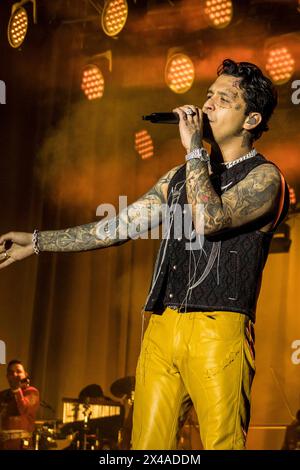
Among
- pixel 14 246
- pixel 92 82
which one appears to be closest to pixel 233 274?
pixel 14 246

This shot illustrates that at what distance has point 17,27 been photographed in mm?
6723

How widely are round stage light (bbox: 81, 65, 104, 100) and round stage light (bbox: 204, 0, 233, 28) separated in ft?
4.84

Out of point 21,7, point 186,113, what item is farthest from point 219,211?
point 21,7

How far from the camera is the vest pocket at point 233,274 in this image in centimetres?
213

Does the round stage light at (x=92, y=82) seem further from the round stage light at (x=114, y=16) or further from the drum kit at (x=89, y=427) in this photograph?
the drum kit at (x=89, y=427)

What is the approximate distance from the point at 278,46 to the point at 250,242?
4738 millimetres

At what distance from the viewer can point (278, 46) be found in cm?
651

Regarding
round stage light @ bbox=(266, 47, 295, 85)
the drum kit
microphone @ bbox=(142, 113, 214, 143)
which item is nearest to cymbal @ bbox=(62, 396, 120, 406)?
the drum kit

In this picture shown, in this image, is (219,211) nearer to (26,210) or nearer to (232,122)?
(232,122)

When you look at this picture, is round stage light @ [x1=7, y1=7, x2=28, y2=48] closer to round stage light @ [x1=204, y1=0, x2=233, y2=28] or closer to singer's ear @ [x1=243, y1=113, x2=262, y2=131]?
round stage light @ [x1=204, y1=0, x2=233, y2=28]

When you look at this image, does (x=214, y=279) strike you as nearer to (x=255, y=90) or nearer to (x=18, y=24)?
(x=255, y=90)

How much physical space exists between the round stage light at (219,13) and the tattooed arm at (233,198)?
4.51 meters

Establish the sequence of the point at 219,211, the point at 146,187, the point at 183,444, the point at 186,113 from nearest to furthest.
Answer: the point at 219,211
the point at 186,113
the point at 183,444
the point at 146,187

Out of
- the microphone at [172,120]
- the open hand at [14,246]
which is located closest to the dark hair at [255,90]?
the microphone at [172,120]
